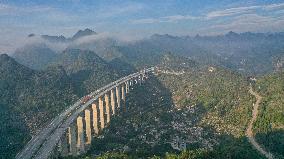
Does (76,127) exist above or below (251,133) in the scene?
above

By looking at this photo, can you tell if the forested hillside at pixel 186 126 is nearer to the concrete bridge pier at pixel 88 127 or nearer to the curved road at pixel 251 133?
the curved road at pixel 251 133

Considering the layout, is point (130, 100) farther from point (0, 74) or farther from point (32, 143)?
point (32, 143)

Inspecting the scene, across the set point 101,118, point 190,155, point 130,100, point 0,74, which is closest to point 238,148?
point 190,155

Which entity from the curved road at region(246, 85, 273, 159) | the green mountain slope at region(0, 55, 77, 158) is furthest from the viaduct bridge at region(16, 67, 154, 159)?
the curved road at region(246, 85, 273, 159)

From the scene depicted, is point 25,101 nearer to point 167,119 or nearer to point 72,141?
point 72,141

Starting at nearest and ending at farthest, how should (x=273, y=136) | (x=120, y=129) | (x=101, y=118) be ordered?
(x=273, y=136) → (x=120, y=129) → (x=101, y=118)

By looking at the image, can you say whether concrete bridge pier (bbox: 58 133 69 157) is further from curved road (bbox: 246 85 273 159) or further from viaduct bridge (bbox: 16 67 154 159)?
curved road (bbox: 246 85 273 159)

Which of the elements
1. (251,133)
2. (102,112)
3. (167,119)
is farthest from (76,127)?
(251,133)

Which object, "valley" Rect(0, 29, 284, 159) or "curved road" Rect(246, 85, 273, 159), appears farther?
"curved road" Rect(246, 85, 273, 159)
